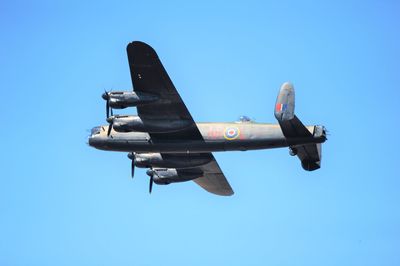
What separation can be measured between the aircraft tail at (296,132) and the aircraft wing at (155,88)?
4.69 m

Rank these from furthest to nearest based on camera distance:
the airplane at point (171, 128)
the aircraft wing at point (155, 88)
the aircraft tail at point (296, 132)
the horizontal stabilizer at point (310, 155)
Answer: the horizontal stabilizer at point (310, 155), the airplane at point (171, 128), the aircraft wing at point (155, 88), the aircraft tail at point (296, 132)

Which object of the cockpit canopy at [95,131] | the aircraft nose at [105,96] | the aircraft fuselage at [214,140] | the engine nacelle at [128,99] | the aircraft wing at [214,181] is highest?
the aircraft nose at [105,96]

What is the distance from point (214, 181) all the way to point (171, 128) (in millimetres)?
8175

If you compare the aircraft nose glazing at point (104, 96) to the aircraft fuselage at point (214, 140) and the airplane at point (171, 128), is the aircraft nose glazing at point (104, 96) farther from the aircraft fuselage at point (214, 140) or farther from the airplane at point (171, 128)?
the aircraft fuselage at point (214, 140)

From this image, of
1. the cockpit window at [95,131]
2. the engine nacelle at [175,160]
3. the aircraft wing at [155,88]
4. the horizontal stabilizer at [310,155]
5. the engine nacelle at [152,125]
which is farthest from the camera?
the engine nacelle at [175,160]

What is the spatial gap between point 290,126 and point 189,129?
5.23 metres

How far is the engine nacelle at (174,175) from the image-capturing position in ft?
142

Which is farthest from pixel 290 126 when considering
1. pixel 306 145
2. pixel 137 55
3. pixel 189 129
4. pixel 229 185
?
pixel 229 185

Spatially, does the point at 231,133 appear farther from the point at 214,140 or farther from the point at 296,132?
the point at 296,132

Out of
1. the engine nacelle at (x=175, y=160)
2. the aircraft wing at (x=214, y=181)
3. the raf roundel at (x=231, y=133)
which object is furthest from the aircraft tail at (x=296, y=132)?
the aircraft wing at (x=214, y=181)

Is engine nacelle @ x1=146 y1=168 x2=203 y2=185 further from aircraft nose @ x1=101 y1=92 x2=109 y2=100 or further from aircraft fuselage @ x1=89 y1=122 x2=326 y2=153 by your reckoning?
aircraft nose @ x1=101 y1=92 x2=109 y2=100

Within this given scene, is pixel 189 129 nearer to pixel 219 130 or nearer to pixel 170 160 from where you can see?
pixel 219 130

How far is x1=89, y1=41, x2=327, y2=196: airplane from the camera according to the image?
3456 cm

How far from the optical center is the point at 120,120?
37.1 metres
